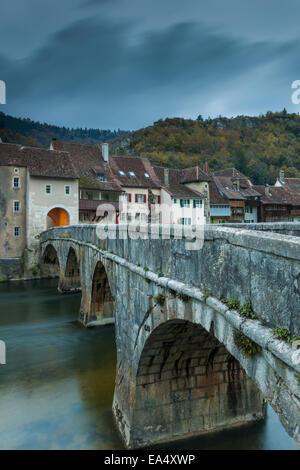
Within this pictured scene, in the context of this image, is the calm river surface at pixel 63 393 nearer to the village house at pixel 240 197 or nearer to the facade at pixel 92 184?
the facade at pixel 92 184

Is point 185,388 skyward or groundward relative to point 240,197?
groundward

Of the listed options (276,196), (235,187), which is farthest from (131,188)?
(276,196)

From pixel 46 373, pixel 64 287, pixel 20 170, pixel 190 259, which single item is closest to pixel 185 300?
pixel 190 259

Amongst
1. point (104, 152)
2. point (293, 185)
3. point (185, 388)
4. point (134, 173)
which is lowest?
point (185, 388)

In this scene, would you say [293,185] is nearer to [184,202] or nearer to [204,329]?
[184,202]

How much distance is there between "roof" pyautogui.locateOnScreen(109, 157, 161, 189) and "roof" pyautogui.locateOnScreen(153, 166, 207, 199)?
85 centimetres

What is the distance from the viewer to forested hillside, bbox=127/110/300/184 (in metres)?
76.8

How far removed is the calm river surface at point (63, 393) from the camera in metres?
9.35

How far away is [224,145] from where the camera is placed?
94.4m

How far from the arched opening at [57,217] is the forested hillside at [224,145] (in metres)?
34.5

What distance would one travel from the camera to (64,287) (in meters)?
26.9

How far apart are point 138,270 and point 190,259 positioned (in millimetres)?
2545

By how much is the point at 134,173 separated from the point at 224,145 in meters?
58.5

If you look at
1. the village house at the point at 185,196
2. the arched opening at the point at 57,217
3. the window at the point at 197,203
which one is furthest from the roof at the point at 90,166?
the window at the point at 197,203
